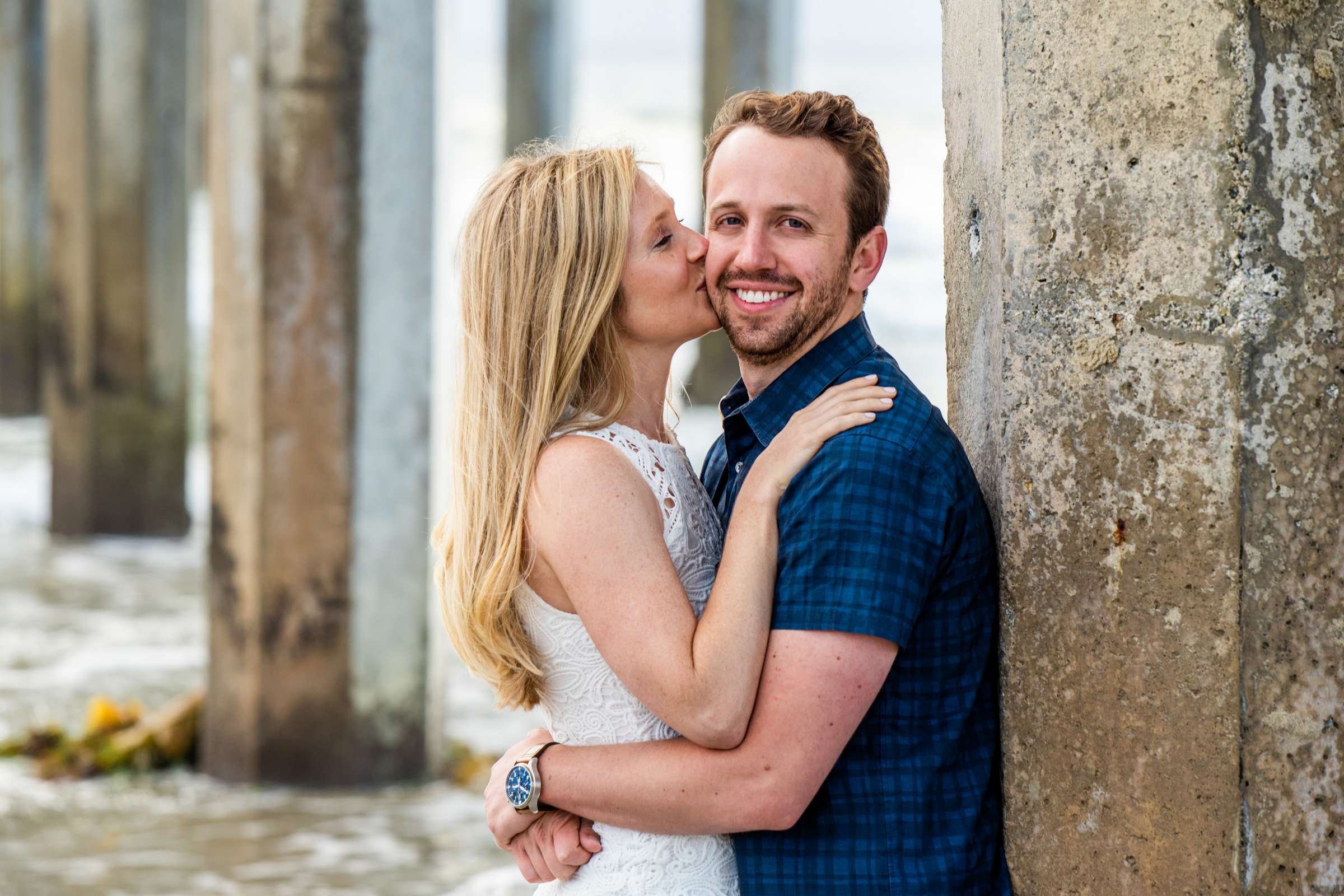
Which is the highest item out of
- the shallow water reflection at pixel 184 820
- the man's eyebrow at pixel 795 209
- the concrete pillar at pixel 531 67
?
the concrete pillar at pixel 531 67

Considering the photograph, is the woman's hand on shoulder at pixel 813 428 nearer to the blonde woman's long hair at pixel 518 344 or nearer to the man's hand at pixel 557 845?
the blonde woman's long hair at pixel 518 344

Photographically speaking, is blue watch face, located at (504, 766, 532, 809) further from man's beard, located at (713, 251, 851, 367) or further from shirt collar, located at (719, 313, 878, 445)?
man's beard, located at (713, 251, 851, 367)

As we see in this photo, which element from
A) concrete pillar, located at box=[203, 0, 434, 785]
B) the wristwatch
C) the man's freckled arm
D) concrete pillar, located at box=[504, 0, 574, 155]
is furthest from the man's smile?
concrete pillar, located at box=[504, 0, 574, 155]

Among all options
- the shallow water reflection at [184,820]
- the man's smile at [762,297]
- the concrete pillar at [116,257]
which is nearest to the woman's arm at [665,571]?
the man's smile at [762,297]

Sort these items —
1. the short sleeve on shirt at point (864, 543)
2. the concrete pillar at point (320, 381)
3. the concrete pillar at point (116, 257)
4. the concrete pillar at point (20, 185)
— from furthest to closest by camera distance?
1. the concrete pillar at point (20, 185)
2. the concrete pillar at point (116, 257)
3. the concrete pillar at point (320, 381)
4. the short sleeve on shirt at point (864, 543)

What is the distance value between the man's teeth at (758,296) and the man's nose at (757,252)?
5 centimetres

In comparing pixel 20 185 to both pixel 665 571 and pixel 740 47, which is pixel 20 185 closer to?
pixel 740 47

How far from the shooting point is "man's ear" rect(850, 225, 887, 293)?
2.58 meters

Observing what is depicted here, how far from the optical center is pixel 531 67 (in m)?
19.4

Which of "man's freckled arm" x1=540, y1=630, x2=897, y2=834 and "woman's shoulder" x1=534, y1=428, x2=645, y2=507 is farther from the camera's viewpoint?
"woman's shoulder" x1=534, y1=428, x2=645, y2=507

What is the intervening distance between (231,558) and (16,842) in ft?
4.46

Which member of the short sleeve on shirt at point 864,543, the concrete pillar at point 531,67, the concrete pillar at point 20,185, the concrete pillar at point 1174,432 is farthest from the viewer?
the concrete pillar at point 531,67

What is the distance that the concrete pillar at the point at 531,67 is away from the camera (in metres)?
19.3

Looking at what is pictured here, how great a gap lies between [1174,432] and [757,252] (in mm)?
772
